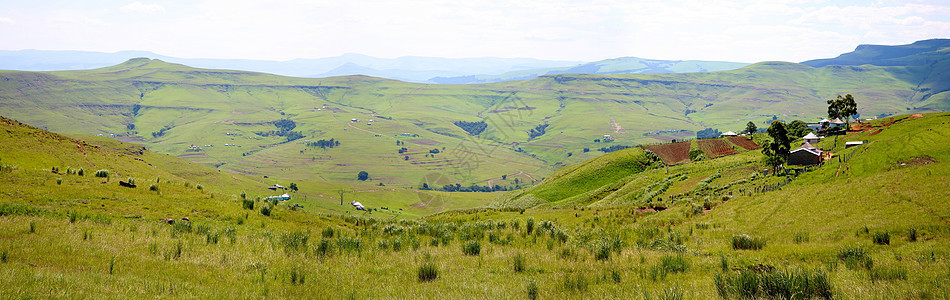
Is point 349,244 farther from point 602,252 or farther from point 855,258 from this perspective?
point 855,258

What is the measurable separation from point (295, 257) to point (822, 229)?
19.4m

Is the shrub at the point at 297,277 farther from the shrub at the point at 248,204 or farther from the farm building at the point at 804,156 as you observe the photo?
the farm building at the point at 804,156

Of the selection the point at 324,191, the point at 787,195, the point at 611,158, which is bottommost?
the point at 324,191

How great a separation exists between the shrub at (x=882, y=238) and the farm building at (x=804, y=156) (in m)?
42.5

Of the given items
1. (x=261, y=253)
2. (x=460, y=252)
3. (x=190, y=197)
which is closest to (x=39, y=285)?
(x=261, y=253)

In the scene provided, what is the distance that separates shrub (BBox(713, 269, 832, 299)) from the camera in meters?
8.12

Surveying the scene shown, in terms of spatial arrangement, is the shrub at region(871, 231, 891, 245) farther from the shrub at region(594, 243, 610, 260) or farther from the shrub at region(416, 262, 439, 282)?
the shrub at region(416, 262, 439, 282)

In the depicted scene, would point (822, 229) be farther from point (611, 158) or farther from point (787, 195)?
point (611, 158)

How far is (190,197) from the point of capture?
2119 centimetres

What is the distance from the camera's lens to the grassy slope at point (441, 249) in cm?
899

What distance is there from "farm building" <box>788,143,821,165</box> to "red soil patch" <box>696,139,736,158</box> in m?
22.2

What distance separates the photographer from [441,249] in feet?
49.8

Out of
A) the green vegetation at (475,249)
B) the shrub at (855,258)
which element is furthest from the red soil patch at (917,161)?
the shrub at (855,258)

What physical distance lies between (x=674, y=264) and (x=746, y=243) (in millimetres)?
5229
